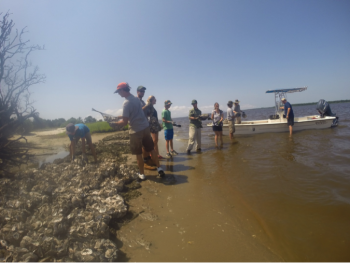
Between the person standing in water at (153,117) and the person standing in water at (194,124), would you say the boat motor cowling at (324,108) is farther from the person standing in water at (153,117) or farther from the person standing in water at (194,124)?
the person standing in water at (153,117)

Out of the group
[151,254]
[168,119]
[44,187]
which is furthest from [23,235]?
[168,119]

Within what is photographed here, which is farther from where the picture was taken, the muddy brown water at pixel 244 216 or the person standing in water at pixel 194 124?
the person standing in water at pixel 194 124

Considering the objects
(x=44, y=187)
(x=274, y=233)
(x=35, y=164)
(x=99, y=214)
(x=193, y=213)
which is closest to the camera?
(x=274, y=233)

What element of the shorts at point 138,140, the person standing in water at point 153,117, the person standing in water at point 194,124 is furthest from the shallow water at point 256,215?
the person standing in water at point 194,124

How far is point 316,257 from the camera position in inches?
74.0

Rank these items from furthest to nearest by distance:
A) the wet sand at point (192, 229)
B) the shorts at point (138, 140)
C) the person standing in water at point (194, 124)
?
the person standing in water at point (194, 124) → the shorts at point (138, 140) → the wet sand at point (192, 229)

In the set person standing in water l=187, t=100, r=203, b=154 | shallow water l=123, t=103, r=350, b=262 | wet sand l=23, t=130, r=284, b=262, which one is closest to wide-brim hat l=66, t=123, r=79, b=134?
wet sand l=23, t=130, r=284, b=262

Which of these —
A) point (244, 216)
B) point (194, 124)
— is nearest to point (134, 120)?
point (244, 216)

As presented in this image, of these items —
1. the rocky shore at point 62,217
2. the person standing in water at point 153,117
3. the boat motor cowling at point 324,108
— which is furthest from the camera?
the boat motor cowling at point 324,108

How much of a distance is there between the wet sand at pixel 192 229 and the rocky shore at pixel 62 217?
265 millimetres

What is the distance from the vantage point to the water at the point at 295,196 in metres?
2.04

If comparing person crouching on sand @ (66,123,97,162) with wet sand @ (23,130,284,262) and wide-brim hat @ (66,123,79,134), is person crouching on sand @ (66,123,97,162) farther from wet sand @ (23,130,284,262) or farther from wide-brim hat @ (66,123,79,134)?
wet sand @ (23,130,284,262)

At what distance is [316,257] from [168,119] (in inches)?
194

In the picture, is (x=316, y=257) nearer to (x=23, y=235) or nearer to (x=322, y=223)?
(x=322, y=223)
